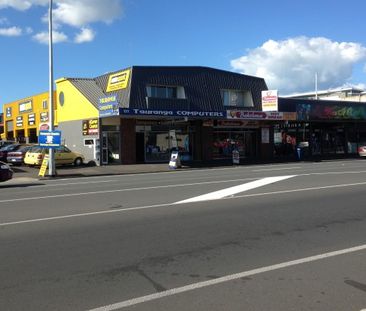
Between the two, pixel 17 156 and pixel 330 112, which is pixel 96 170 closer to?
pixel 17 156

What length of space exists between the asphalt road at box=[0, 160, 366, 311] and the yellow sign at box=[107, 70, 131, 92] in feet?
71.0

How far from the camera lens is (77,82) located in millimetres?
37781

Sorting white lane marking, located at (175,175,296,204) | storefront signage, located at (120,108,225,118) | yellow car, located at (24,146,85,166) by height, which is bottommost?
white lane marking, located at (175,175,296,204)

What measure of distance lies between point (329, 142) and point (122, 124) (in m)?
20.8

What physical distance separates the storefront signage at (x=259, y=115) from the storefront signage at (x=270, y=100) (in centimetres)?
46

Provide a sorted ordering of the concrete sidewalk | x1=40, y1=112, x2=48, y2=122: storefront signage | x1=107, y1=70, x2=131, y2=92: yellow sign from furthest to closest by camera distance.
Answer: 1. x1=40, y1=112, x2=48, y2=122: storefront signage
2. x1=107, y1=70, x2=131, y2=92: yellow sign
3. the concrete sidewalk

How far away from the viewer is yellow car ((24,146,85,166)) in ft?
101

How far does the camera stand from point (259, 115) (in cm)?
3709

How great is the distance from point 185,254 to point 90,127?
28365 mm

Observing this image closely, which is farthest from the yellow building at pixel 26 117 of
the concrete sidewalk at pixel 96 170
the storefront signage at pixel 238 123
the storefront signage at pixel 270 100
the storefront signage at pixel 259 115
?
the storefront signage at pixel 270 100

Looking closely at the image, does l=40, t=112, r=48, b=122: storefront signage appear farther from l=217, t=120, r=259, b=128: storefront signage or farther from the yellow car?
l=217, t=120, r=259, b=128: storefront signage

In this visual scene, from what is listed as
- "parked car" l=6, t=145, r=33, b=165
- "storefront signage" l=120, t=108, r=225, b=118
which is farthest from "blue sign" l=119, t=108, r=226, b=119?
"parked car" l=6, t=145, r=33, b=165

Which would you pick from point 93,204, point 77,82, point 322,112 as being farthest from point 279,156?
point 93,204

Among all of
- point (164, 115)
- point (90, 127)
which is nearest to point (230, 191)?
point (164, 115)
